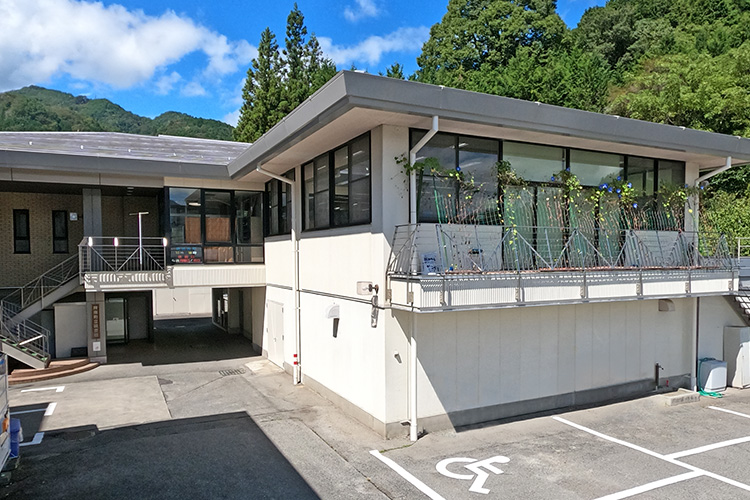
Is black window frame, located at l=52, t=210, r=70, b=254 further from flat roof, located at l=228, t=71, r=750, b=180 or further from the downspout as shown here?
the downspout

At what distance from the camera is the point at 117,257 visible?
14.3 metres

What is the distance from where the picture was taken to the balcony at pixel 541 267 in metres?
7.59

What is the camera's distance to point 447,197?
28.6ft

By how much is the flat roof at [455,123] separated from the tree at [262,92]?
26.3 m

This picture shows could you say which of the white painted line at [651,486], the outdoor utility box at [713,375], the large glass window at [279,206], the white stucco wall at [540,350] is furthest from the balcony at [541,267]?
the large glass window at [279,206]

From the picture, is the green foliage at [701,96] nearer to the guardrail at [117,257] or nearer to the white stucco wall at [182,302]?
the guardrail at [117,257]

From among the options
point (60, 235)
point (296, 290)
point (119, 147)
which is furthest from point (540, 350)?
point (60, 235)

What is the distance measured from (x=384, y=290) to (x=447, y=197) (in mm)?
2006

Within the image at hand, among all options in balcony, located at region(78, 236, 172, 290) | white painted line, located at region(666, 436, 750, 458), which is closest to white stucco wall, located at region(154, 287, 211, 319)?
balcony, located at region(78, 236, 172, 290)

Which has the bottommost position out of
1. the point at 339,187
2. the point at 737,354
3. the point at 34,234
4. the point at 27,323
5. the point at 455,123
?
the point at 737,354

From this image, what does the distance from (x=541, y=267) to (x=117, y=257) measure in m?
11.7

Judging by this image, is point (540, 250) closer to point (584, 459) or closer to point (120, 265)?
point (584, 459)

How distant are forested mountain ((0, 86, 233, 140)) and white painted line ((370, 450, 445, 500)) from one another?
149 feet

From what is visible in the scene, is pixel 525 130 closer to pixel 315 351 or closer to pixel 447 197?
pixel 447 197
